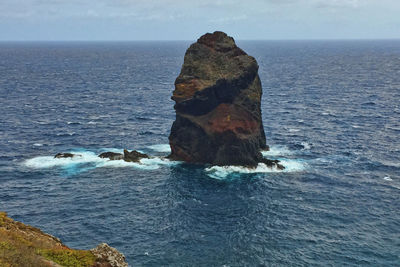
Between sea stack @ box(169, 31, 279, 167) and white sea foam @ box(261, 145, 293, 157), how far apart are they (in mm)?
5904

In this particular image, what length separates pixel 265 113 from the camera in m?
129

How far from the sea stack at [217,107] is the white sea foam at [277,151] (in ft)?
19.4

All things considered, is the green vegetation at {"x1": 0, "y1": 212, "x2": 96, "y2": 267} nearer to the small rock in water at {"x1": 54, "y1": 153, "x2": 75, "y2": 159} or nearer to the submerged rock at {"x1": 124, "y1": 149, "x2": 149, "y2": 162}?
the submerged rock at {"x1": 124, "y1": 149, "x2": 149, "y2": 162}

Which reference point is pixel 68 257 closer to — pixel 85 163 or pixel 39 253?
pixel 39 253

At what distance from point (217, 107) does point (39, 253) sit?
2248 inches

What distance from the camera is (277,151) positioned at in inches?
3578

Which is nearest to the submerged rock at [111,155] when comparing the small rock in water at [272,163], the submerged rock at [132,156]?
the submerged rock at [132,156]

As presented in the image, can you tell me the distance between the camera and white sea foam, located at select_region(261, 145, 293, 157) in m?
88.8

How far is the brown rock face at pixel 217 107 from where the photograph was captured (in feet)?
265

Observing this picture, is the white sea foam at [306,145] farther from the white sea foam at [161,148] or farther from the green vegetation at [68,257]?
the green vegetation at [68,257]

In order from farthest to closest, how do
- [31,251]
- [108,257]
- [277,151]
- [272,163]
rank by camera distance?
[277,151]
[272,163]
[108,257]
[31,251]

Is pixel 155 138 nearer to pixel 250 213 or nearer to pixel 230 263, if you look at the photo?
pixel 250 213

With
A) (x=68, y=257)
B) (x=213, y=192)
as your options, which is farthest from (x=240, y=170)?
(x=68, y=257)

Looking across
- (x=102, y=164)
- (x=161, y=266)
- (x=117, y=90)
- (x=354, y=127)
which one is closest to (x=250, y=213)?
(x=161, y=266)
